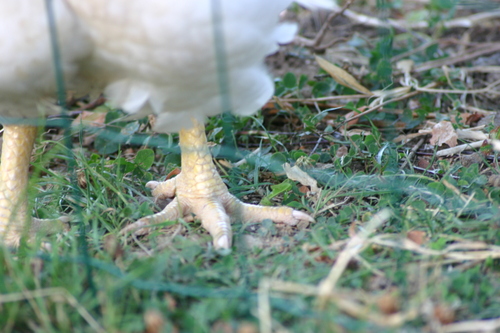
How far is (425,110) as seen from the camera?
2.38 meters

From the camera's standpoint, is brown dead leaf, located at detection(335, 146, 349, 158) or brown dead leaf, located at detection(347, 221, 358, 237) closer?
brown dead leaf, located at detection(347, 221, 358, 237)

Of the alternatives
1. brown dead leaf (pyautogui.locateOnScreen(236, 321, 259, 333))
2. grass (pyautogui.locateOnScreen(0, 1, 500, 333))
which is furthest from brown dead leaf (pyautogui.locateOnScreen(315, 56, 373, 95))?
brown dead leaf (pyautogui.locateOnScreen(236, 321, 259, 333))

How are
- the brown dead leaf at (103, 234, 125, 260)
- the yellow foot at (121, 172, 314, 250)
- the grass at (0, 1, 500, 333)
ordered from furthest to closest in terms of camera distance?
the yellow foot at (121, 172, 314, 250)
the brown dead leaf at (103, 234, 125, 260)
the grass at (0, 1, 500, 333)

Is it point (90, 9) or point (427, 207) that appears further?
point (427, 207)

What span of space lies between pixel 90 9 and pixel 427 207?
3.83 feet

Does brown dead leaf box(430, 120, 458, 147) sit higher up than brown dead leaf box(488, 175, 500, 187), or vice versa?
brown dead leaf box(430, 120, 458, 147)

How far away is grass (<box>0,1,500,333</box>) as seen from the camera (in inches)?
47.9

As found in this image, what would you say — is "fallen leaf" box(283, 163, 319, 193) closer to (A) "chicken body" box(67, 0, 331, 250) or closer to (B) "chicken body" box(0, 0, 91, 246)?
(A) "chicken body" box(67, 0, 331, 250)

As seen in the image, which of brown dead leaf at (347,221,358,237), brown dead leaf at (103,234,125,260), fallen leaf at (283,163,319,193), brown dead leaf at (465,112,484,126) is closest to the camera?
brown dead leaf at (103,234,125,260)

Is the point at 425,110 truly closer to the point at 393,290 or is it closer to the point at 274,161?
the point at 274,161

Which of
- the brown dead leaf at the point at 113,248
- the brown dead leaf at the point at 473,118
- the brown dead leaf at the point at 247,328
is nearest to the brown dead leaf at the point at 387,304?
the brown dead leaf at the point at 247,328

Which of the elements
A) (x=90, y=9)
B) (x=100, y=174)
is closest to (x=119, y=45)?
(x=90, y=9)

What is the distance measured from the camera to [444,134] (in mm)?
2115

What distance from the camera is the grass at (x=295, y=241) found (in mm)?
1217
